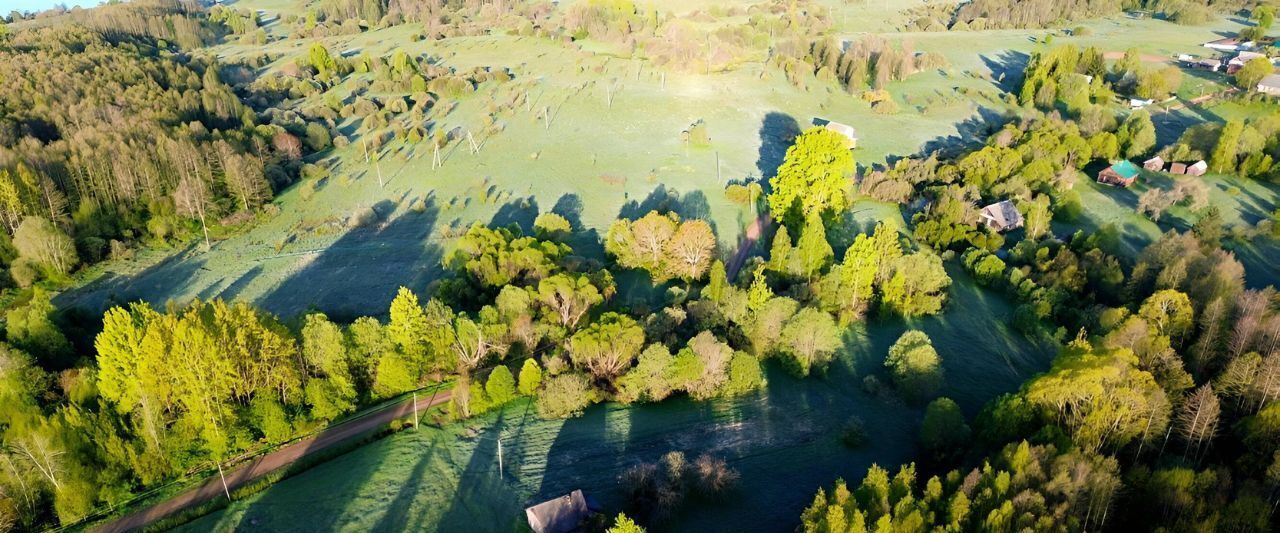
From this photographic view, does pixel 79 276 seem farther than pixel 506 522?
Yes

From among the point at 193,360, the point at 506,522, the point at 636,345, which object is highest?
the point at 193,360

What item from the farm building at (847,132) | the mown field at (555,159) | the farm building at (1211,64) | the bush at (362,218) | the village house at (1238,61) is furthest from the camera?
the farm building at (1211,64)

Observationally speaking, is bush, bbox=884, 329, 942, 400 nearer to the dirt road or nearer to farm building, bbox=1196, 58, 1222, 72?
the dirt road

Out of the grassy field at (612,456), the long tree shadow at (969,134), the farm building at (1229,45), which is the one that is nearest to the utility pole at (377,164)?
the grassy field at (612,456)

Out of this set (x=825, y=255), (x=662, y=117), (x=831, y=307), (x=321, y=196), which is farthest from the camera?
(x=662, y=117)

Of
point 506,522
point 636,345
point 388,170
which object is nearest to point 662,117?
point 388,170

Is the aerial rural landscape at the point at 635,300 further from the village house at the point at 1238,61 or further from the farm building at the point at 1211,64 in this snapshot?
the village house at the point at 1238,61

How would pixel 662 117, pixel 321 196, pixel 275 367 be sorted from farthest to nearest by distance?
pixel 662 117, pixel 321 196, pixel 275 367

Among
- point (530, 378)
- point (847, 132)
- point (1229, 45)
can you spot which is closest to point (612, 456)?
point (530, 378)

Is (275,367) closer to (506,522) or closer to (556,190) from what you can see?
(506,522)
